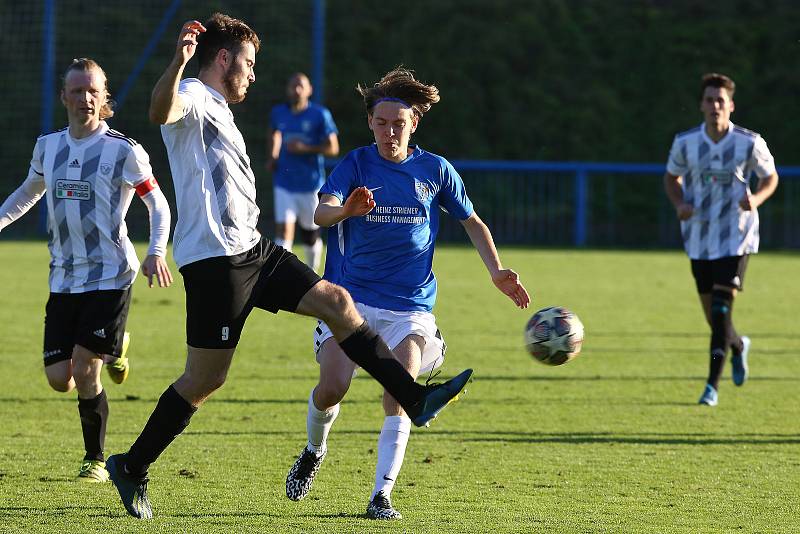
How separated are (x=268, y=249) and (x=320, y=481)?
4.19 ft

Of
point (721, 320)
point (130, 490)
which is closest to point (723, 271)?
point (721, 320)

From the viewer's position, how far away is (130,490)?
193 inches

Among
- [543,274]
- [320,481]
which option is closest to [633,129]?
[543,274]

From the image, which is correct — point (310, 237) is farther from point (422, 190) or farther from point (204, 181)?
point (204, 181)

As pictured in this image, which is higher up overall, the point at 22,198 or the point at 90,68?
the point at 90,68

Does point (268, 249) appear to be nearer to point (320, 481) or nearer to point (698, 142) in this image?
point (320, 481)

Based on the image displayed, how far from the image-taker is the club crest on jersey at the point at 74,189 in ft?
19.2

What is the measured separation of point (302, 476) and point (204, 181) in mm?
1328

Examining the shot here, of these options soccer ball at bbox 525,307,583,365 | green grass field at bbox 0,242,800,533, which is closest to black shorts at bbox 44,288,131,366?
green grass field at bbox 0,242,800,533

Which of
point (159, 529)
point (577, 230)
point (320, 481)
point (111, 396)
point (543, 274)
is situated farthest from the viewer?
point (577, 230)

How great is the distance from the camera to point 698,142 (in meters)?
8.77

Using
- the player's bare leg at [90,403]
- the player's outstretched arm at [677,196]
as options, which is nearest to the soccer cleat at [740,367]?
the player's outstretched arm at [677,196]

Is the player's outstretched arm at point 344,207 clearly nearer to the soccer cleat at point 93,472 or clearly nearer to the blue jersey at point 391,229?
the blue jersey at point 391,229

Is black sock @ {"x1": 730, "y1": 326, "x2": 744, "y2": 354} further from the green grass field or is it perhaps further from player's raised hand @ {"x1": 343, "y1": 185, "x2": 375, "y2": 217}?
player's raised hand @ {"x1": 343, "y1": 185, "x2": 375, "y2": 217}
